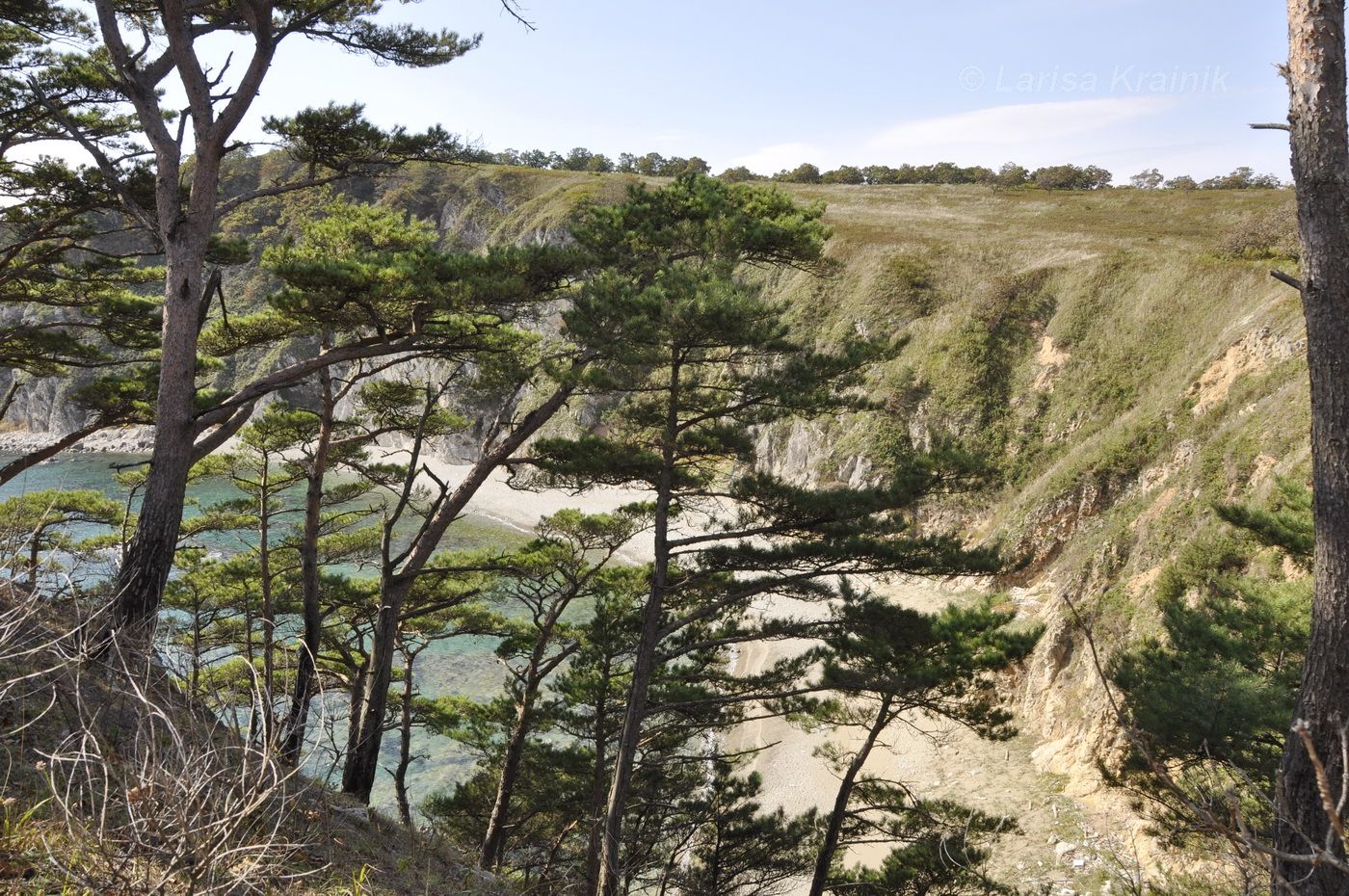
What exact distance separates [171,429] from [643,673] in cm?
523

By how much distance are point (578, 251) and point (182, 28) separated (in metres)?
4.02

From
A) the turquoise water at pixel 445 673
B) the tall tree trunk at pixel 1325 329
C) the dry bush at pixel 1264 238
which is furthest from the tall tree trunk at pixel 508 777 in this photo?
the dry bush at pixel 1264 238

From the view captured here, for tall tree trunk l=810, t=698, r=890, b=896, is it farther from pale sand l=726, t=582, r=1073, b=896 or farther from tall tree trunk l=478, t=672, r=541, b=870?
tall tree trunk l=478, t=672, r=541, b=870

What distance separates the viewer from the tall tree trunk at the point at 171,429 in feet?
21.7

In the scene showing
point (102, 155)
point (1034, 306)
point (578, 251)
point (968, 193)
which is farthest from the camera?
point (968, 193)

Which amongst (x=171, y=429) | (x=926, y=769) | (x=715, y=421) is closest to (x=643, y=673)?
(x=715, y=421)

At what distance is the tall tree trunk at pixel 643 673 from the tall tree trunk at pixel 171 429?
4.49 meters

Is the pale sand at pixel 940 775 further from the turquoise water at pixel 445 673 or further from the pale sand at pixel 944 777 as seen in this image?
the turquoise water at pixel 445 673

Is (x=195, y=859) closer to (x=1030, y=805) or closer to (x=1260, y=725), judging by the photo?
(x=1260, y=725)

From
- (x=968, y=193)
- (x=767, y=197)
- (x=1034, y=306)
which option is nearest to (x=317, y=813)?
(x=767, y=197)

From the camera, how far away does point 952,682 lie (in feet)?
29.1

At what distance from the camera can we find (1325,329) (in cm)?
434

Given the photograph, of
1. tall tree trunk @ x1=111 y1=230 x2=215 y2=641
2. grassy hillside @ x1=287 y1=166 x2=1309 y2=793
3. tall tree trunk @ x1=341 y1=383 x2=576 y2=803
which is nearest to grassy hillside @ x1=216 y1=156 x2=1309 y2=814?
grassy hillside @ x1=287 y1=166 x2=1309 y2=793

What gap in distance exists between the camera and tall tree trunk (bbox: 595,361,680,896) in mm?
8094
